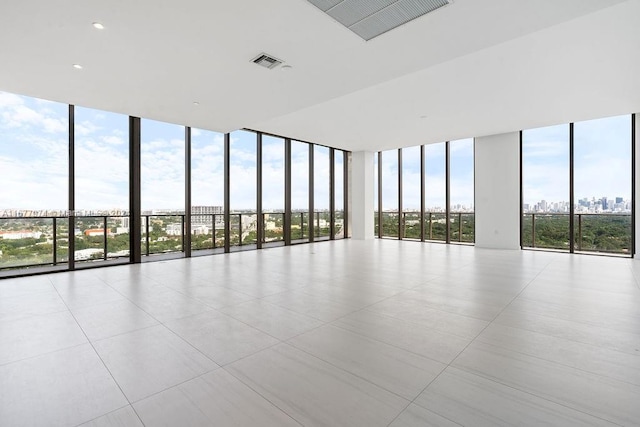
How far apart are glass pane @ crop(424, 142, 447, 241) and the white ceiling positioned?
2.98m

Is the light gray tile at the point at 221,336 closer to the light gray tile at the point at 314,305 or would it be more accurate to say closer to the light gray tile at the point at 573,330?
the light gray tile at the point at 314,305

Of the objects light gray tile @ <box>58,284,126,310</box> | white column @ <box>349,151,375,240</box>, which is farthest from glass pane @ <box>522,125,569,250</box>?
light gray tile @ <box>58,284,126,310</box>

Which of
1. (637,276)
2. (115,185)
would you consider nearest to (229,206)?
(115,185)

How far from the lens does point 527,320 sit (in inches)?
107

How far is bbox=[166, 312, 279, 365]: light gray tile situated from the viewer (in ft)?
7.06

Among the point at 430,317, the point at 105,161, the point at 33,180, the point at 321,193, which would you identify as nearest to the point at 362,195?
the point at 321,193

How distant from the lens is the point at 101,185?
18.0 ft

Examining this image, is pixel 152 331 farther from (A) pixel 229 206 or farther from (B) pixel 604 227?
(B) pixel 604 227

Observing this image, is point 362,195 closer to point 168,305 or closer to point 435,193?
point 435,193

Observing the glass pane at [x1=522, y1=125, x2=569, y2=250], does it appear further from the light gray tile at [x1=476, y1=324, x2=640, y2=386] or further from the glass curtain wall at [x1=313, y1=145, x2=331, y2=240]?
the light gray tile at [x1=476, y1=324, x2=640, y2=386]

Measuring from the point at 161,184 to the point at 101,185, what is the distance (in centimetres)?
100

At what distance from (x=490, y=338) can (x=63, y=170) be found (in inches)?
256

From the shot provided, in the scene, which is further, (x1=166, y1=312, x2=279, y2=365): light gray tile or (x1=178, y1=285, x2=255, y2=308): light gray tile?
(x1=178, y1=285, x2=255, y2=308): light gray tile

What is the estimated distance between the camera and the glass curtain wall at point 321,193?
909 cm
